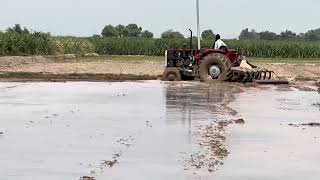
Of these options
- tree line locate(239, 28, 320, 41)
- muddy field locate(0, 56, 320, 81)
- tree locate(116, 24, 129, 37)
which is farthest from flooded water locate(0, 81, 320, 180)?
tree line locate(239, 28, 320, 41)

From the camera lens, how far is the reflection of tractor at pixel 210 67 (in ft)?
82.2

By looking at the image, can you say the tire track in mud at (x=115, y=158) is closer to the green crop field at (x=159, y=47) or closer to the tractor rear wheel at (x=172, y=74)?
the tractor rear wheel at (x=172, y=74)

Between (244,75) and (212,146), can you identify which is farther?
(244,75)

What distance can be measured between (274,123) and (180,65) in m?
13.0

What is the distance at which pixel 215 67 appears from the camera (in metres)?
25.0

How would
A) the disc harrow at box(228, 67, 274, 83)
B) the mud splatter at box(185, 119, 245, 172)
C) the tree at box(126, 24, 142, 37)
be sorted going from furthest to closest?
the tree at box(126, 24, 142, 37) < the disc harrow at box(228, 67, 274, 83) < the mud splatter at box(185, 119, 245, 172)

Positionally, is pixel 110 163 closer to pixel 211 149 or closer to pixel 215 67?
pixel 211 149

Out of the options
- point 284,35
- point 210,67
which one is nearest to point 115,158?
point 210,67

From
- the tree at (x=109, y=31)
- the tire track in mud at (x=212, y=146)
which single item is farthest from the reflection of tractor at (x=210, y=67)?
the tree at (x=109, y=31)

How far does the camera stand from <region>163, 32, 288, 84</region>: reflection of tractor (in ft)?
82.2

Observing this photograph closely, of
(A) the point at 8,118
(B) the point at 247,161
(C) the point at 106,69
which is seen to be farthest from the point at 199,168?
(C) the point at 106,69

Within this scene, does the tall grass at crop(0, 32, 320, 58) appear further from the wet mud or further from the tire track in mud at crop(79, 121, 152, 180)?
the tire track in mud at crop(79, 121, 152, 180)

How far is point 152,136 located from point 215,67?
14214 mm

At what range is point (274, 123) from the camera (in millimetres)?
13242
